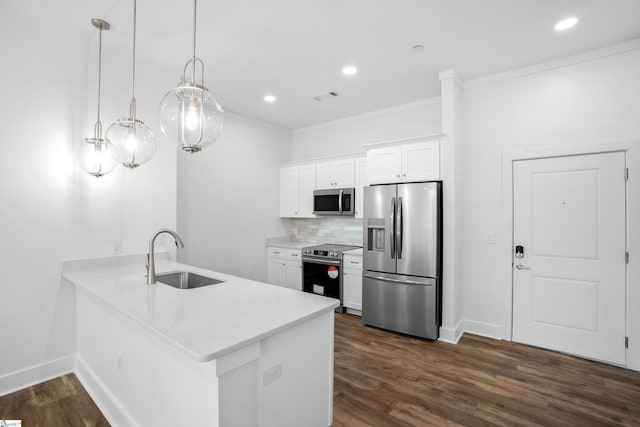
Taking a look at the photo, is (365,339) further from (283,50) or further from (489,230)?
(283,50)

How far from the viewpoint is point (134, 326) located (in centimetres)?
183

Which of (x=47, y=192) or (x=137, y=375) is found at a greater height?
(x=47, y=192)

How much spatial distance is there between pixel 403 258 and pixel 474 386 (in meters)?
1.42

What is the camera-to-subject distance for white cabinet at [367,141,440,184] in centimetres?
356

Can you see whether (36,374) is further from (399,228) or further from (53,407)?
(399,228)

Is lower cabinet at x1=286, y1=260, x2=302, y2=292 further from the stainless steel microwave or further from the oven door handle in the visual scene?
the stainless steel microwave

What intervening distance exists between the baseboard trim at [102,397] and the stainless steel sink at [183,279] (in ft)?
2.72

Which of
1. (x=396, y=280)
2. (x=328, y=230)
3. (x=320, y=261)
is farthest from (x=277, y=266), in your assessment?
(x=396, y=280)

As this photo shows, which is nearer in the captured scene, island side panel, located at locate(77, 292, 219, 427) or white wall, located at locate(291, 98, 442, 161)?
island side panel, located at locate(77, 292, 219, 427)

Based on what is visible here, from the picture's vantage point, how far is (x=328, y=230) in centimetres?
531

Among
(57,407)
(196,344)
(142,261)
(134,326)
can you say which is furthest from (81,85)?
(196,344)

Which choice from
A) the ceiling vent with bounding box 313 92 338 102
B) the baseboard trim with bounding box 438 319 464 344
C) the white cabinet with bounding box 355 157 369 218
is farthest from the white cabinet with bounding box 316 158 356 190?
the baseboard trim with bounding box 438 319 464 344

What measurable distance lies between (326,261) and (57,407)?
10.1 ft

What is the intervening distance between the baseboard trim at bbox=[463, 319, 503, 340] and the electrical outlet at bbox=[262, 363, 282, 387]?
2.92m
